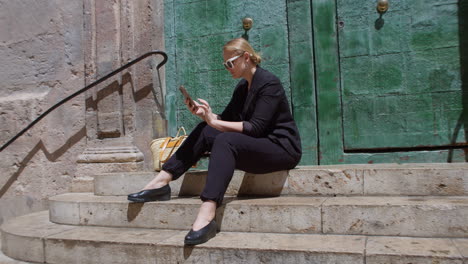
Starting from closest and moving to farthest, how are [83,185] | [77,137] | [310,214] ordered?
[310,214], [83,185], [77,137]

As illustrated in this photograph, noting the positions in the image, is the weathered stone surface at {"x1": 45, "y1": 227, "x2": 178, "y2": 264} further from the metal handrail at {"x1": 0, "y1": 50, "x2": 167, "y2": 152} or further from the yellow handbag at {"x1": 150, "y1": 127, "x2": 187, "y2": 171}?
the metal handrail at {"x1": 0, "y1": 50, "x2": 167, "y2": 152}

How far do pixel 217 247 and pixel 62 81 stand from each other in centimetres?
313

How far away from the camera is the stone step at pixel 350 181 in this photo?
2.87m

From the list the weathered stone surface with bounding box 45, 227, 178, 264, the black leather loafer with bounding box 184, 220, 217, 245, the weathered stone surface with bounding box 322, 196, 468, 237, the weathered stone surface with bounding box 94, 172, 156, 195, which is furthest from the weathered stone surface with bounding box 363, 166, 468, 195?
the weathered stone surface with bounding box 94, 172, 156, 195

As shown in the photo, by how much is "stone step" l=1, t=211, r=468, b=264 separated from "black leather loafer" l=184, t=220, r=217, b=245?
0.13 feet

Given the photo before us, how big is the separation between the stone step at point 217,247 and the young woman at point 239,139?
0.64 ft

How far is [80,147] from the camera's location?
4645 millimetres

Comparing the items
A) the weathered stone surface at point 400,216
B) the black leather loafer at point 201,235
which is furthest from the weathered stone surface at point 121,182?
the weathered stone surface at point 400,216

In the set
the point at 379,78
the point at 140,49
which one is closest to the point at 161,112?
the point at 140,49

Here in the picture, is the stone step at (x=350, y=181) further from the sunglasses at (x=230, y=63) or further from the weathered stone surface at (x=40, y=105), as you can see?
the weathered stone surface at (x=40, y=105)

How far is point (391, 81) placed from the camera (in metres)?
3.90

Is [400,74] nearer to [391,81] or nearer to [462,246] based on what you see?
[391,81]

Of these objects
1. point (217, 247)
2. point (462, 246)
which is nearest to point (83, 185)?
point (217, 247)

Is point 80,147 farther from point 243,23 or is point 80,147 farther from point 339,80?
point 339,80
